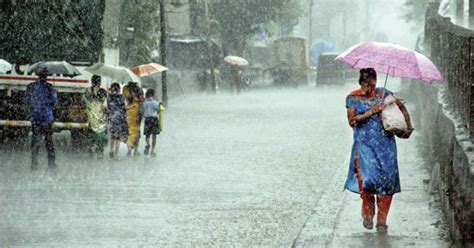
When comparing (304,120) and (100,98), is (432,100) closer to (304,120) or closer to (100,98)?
(100,98)

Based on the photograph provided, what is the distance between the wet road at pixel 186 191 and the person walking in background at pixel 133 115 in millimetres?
362

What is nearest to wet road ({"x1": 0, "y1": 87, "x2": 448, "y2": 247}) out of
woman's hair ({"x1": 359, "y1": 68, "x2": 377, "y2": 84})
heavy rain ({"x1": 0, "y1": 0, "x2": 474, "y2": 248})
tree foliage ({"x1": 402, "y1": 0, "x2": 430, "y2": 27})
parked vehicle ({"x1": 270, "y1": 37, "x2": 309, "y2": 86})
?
heavy rain ({"x1": 0, "y1": 0, "x2": 474, "y2": 248})

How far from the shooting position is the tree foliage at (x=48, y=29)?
22578mm

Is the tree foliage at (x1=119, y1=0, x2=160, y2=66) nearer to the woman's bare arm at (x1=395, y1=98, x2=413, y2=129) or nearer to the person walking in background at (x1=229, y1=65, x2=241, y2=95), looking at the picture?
the person walking in background at (x1=229, y1=65, x2=241, y2=95)

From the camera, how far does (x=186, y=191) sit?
15133 mm

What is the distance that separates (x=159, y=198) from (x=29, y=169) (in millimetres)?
4054

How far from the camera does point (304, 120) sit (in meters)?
31.3

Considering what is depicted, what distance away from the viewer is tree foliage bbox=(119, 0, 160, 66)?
3947 centimetres

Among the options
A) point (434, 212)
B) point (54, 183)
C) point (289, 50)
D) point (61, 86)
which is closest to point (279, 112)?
point (61, 86)

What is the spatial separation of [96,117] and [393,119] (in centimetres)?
1001

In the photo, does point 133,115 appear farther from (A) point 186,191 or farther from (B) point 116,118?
(A) point 186,191

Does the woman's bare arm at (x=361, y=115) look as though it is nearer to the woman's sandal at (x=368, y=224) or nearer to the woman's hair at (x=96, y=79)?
the woman's sandal at (x=368, y=224)

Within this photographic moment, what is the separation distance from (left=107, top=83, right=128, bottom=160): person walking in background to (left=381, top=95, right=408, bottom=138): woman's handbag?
373 inches

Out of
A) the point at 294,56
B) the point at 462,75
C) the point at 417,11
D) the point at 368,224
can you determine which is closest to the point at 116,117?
the point at 462,75
